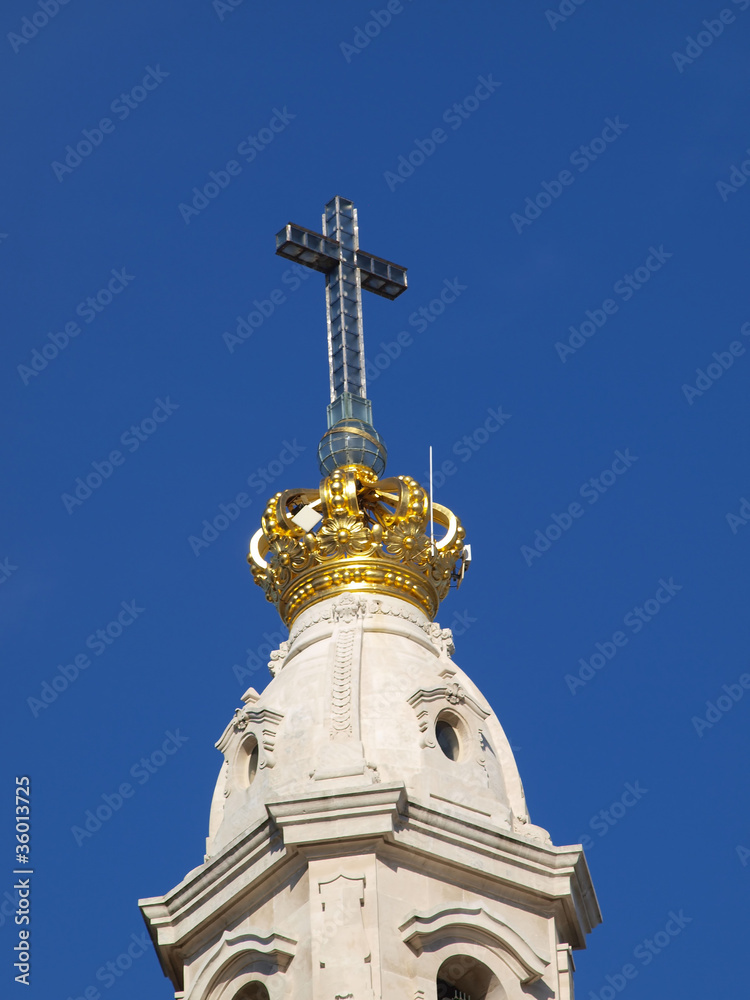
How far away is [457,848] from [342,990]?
11.2 feet

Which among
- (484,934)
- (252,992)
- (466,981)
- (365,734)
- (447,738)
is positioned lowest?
(466,981)

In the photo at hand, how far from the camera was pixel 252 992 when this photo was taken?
1670 inches

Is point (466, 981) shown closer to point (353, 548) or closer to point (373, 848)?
point (373, 848)

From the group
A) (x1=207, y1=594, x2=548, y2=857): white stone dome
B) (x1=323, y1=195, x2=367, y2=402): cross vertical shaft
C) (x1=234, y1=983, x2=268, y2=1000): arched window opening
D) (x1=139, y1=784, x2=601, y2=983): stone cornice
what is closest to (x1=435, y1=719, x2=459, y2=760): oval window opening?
(x1=207, y1=594, x2=548, y2=857): white stone dome

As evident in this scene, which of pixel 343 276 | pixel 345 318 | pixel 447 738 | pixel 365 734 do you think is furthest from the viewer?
pixel 343 276

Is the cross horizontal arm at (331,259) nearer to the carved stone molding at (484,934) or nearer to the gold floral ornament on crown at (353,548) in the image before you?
the gold floral ornament on crown at (353,548)

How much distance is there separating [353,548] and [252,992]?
8.97 m

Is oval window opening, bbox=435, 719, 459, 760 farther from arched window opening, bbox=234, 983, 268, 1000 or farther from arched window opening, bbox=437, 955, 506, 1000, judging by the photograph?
arched window opening, bbox=234, 983, 268, 1000

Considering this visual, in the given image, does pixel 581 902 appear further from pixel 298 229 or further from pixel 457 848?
pixel 298 229

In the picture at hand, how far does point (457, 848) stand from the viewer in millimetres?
42812

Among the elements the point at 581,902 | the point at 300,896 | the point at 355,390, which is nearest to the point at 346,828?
the point at 300,896

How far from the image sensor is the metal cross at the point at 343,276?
51.4m

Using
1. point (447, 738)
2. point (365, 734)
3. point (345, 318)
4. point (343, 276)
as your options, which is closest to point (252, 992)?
point (365, 734)

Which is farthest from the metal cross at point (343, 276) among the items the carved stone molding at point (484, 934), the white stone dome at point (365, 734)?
the carved stone molding at point (484, 934)
